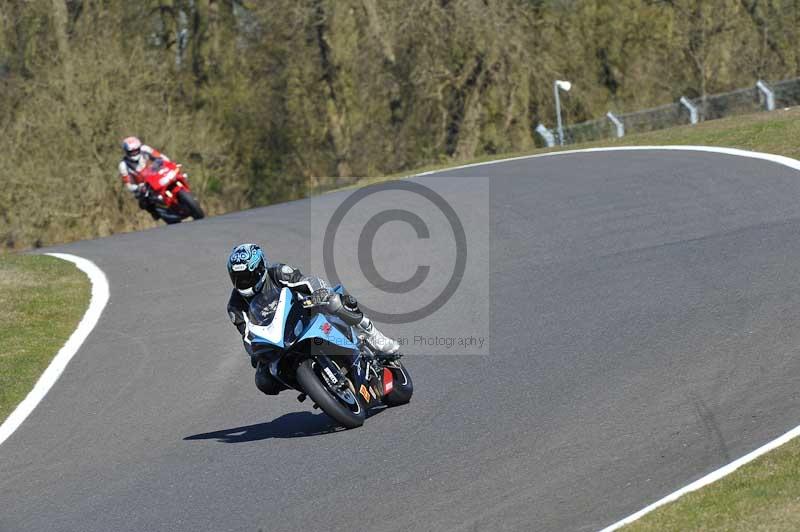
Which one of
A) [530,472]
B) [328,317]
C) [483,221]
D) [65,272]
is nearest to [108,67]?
[65,272]

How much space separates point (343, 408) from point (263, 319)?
0.85 m

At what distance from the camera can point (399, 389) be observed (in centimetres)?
907

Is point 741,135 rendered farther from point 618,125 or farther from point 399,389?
point 399,389

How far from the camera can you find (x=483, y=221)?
1598 centimetres

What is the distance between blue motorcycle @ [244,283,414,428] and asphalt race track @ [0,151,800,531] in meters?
0.26

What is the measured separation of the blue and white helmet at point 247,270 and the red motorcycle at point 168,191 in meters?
12.7

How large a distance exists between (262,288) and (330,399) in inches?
35.7

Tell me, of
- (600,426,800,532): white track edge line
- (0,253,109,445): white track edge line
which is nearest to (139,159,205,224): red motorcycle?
(0,253,109,445): white track edge line

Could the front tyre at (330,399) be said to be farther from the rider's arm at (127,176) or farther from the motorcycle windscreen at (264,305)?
the rider's arm at (127,176)

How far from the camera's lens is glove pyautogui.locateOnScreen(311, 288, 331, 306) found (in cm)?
830

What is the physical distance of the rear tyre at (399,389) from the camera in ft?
29.7

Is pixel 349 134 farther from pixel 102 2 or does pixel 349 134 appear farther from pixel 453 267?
pixel 453 267

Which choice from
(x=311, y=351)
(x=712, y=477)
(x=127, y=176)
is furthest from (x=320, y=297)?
(x=127, y=176)

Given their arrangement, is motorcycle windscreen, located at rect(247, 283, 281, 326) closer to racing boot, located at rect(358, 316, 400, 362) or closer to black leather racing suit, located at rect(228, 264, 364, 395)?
black leather racing suit, located at rect(228, 264, 364, 395)
